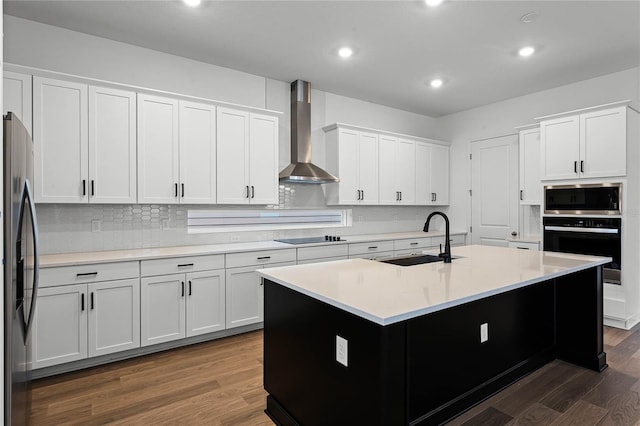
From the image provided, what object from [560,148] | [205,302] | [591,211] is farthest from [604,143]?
[205,302]

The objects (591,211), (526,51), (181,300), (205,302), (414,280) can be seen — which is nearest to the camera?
(414,280)

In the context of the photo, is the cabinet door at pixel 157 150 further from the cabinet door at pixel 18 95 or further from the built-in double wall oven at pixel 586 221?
the built-in double wall oven at pixel 586 221

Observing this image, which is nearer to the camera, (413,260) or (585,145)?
(413,260)

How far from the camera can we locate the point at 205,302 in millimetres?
3365

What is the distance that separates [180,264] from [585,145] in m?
4.39

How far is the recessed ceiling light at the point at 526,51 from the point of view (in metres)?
3.57

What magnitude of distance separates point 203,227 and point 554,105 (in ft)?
15.4

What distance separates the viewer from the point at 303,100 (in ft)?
14.8

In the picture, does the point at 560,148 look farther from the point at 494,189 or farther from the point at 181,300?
the point at 181,300

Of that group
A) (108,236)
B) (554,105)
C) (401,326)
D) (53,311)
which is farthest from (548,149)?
(53,311)

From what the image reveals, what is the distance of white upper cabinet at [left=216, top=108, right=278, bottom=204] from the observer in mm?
3734

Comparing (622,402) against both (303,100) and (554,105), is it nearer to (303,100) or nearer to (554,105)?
(554,105)

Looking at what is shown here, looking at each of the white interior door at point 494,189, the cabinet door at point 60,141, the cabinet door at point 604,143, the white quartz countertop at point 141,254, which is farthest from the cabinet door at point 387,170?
the cabinet door at point 60,141

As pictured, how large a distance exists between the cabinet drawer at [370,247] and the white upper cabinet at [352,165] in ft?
2.08
